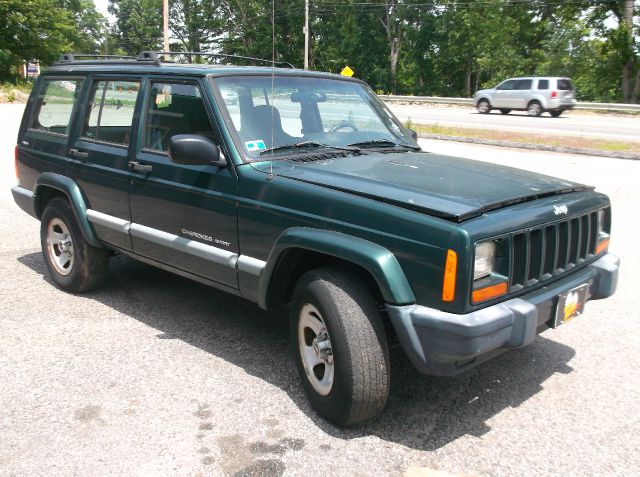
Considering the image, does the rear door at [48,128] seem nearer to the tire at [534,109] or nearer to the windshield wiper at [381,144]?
the windshield wiper at [381,144]

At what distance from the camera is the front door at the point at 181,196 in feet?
12.6

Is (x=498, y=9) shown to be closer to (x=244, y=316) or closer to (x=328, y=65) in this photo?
(x=328, y=65)

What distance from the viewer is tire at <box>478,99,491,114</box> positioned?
1189 inches

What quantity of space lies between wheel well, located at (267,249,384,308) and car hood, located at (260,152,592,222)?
0.39 meters

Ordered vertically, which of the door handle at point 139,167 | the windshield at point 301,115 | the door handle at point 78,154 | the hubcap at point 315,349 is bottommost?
the hubcap at point 315,349

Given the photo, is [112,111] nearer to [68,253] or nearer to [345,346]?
[68,253]

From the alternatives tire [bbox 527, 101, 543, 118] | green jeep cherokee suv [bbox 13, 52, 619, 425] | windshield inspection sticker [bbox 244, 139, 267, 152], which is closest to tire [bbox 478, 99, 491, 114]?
tire [bbox 527, 101, 543, 118]

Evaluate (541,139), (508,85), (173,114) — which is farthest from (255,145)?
(508,85)

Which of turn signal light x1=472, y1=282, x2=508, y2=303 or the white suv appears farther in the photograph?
the white suv

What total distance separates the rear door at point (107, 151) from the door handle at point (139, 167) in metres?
0.07

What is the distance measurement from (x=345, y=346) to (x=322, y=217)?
69 cm

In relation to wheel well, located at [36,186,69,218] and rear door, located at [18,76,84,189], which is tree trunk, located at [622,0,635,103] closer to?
rear door, located at [18,76,84,189]

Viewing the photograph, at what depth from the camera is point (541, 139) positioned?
17.7 meters

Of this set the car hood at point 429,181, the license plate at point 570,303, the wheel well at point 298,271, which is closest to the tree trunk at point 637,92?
the car hood at point 429,181
